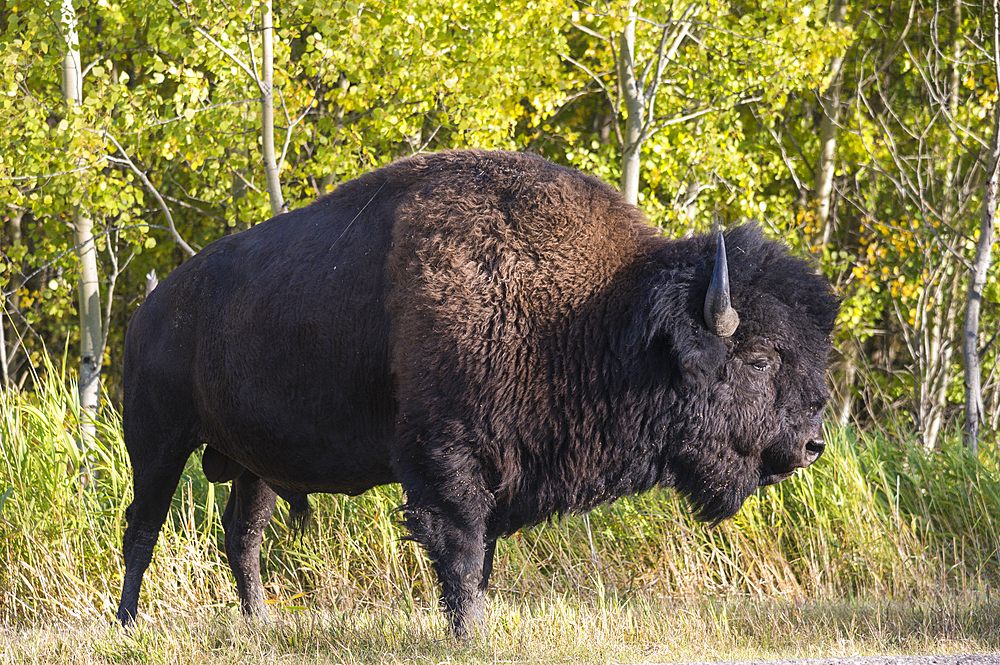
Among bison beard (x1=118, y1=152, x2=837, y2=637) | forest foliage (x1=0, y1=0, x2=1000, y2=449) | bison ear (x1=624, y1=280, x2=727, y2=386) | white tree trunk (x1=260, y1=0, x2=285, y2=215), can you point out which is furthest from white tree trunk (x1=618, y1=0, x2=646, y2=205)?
bison ear (x1=624, y1=280, x2=727, y2=386)

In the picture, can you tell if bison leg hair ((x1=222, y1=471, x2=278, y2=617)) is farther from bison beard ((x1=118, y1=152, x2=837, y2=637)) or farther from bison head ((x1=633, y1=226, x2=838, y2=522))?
bison head ((x1=633, y1=226, x2=838, y2=522))

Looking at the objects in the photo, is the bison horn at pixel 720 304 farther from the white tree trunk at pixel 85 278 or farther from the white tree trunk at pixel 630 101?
the white tree trunk at pixel 85 278

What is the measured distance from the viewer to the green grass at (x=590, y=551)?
5.74 meters

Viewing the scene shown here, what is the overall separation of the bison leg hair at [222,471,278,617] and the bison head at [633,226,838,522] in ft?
7.96

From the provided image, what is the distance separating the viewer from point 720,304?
4008 mm

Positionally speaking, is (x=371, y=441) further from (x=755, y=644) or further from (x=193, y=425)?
(x=755, y=644)

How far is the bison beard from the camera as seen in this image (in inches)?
161

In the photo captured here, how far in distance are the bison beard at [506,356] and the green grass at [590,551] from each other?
1223 mm

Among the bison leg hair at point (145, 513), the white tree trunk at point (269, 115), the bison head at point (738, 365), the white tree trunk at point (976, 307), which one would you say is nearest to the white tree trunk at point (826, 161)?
the white tree trunk at point (976, 307)

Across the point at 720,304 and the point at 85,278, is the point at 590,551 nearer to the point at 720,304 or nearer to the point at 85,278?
the point at 720,304

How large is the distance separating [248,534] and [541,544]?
218 cm

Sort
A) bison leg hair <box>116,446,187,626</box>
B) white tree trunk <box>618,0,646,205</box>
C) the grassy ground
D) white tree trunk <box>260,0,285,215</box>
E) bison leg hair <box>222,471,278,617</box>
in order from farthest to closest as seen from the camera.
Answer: white tree trunk <box>618,0,646,205</box>, white tree trunk <box>260,0,285,215</box>, bison leg hair <box>222,471,278,617</box>, bison leg hair <box>116,446,187,626</box>, the grassy ground

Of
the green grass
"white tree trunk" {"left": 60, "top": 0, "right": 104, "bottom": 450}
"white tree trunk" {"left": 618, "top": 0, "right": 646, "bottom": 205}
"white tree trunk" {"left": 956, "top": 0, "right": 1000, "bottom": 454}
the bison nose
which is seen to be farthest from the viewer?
"white tree trunk" {"left": 618, "top": 0, "right": 646, "bottom": 205}

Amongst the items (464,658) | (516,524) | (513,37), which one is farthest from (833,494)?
(513,37)
